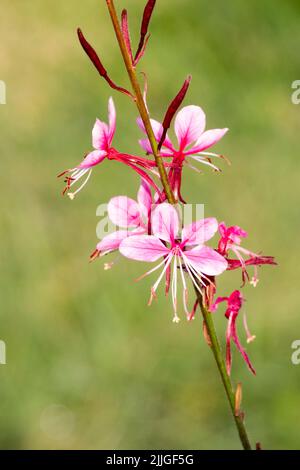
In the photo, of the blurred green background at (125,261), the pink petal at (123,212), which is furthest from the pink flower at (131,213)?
the blurred green background at (125,261)

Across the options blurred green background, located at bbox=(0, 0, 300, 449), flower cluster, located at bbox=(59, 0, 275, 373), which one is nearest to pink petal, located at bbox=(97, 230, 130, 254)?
flower cluster, located at bbox=(59, 0, 275, 373)

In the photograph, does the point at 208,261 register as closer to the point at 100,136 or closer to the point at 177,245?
the point at 177,245

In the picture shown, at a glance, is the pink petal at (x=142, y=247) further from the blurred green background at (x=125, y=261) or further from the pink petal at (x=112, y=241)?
the blurred green background at (x=125, y=261)

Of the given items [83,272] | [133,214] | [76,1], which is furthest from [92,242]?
[133,214]

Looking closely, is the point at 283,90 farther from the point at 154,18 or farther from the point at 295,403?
the point at 295,403

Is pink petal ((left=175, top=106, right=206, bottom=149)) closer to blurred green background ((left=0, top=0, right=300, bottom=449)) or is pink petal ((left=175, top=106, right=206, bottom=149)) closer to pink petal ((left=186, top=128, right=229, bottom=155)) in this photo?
pink petal ((left=186, top=128, right=229, bottom=155))

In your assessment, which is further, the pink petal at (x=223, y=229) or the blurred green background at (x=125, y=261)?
the blurred green background at (x=125, y=261)
